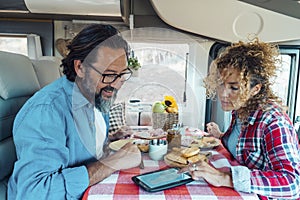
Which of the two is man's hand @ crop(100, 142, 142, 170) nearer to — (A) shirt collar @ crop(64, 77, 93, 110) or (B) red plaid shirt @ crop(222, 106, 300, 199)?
(A) shirt collar @ crop(64, 77, 93, 110)

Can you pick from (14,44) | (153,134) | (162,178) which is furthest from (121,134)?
(14,44)

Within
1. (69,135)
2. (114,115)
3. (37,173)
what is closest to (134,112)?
(114,115)

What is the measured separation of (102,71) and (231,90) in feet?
1.90

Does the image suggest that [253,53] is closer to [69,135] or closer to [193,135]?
[193,135]

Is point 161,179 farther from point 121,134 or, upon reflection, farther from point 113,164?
point 121,134

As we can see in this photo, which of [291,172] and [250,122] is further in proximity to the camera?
[250,122]

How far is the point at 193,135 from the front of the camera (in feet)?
5.31

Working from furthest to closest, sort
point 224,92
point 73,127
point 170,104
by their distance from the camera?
point 170,104 < point 224,92 < point 73,127

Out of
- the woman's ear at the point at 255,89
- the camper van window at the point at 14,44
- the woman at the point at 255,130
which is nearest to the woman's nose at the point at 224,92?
the woman at the point at 255,130

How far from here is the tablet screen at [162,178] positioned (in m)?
0.92

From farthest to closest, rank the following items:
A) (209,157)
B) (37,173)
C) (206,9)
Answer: (206,9)
(209,157)
(37,173)

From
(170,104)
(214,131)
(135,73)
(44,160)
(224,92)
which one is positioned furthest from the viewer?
(214,131)

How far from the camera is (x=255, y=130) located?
105 cm

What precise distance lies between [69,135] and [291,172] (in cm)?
81
